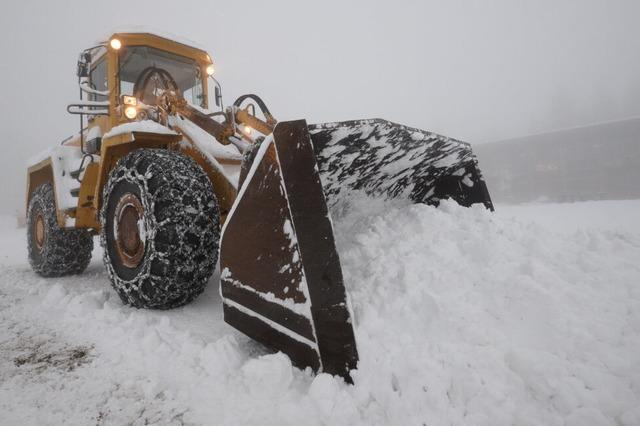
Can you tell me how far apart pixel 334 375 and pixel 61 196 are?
12.3 feet

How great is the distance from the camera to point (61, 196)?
3.74 m

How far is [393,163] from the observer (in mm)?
2158

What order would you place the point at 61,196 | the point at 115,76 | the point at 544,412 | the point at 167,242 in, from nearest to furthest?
the point at 544,412 < the point at 167,242 < the point at 115,76 < the point at 61,196

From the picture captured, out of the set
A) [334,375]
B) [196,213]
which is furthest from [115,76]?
[334,375]

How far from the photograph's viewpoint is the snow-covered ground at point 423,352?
116 cm

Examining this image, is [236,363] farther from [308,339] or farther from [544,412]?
[544,412]

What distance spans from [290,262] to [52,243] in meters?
3.83

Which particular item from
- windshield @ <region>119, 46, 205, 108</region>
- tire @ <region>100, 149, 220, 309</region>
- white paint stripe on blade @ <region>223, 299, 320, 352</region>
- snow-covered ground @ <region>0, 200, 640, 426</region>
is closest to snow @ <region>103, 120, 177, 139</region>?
tire @ <region>100, 149, 220, 309</region>

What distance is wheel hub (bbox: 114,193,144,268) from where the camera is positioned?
2.43 meters

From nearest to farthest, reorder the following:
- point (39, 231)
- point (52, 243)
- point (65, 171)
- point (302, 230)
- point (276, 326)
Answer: point (302, 230) < point (276, 326) < point (65, 171) < point (52, 243) < point (39, 231)

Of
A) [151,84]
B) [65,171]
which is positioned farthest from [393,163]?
[65,171]

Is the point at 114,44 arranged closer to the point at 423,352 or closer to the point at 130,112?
the point at 130,112

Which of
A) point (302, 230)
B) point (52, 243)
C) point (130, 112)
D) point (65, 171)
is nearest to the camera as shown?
point (302, 230)

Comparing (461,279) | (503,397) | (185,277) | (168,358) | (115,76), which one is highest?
(115,76)
